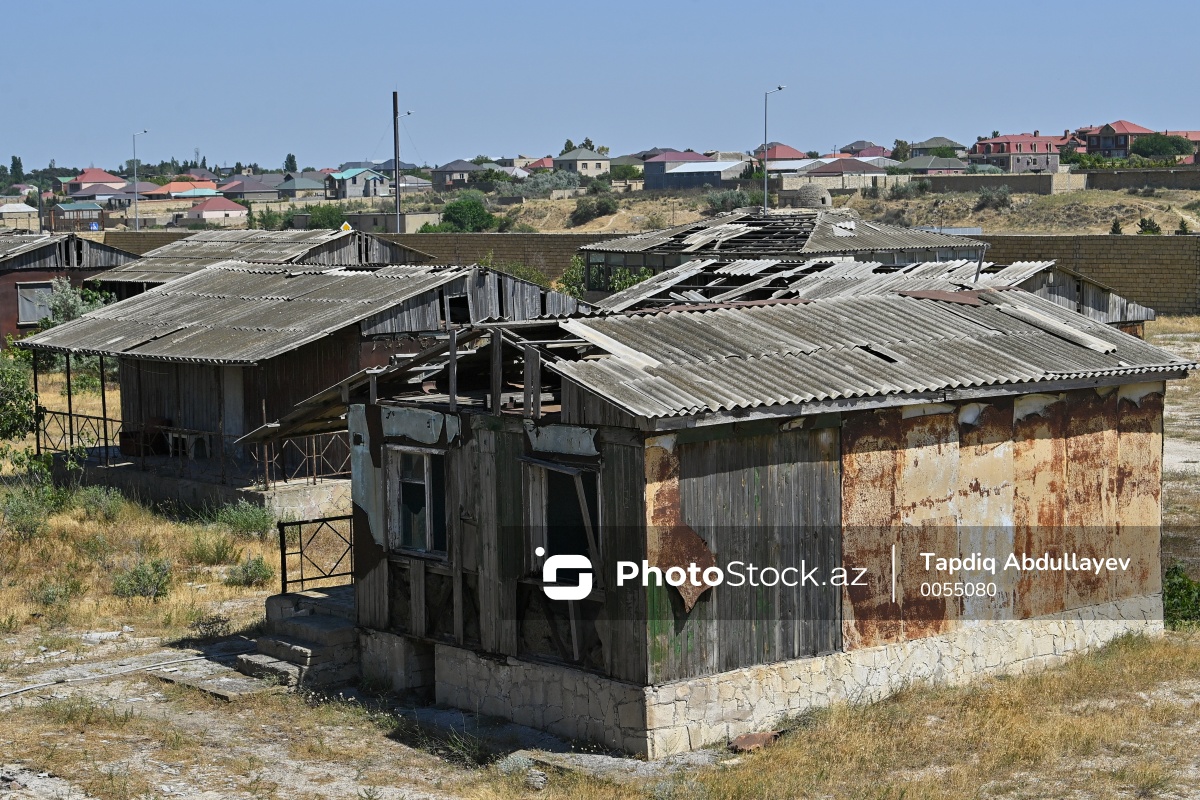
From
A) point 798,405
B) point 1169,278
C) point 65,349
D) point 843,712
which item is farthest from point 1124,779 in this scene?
point 1169,278

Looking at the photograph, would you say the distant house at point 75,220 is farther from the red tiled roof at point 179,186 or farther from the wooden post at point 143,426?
the wooden post at point 143,426

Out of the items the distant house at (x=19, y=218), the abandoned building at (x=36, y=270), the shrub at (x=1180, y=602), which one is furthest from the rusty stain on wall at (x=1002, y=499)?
the distant house at (x=19, y=218)

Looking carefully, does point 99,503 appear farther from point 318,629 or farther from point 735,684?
point 735,684

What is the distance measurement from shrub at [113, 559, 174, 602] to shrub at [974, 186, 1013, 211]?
6000 cm

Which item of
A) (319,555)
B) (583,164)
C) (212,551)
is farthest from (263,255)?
(583,164)

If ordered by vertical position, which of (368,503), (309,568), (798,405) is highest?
(798,405)

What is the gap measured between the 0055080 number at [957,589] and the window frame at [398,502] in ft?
13.5

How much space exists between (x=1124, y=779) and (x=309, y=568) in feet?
35.2

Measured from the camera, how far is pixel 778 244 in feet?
105

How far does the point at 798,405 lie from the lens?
12.2 m

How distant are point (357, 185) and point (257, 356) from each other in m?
129

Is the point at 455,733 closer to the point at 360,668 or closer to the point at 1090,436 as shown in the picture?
the point at 360,668

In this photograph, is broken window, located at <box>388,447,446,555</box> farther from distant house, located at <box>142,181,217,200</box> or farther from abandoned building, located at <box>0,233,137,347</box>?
distant house, located at <box>142,181,217,200</box>

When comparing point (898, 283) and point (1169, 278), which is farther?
point (1169, 278)
